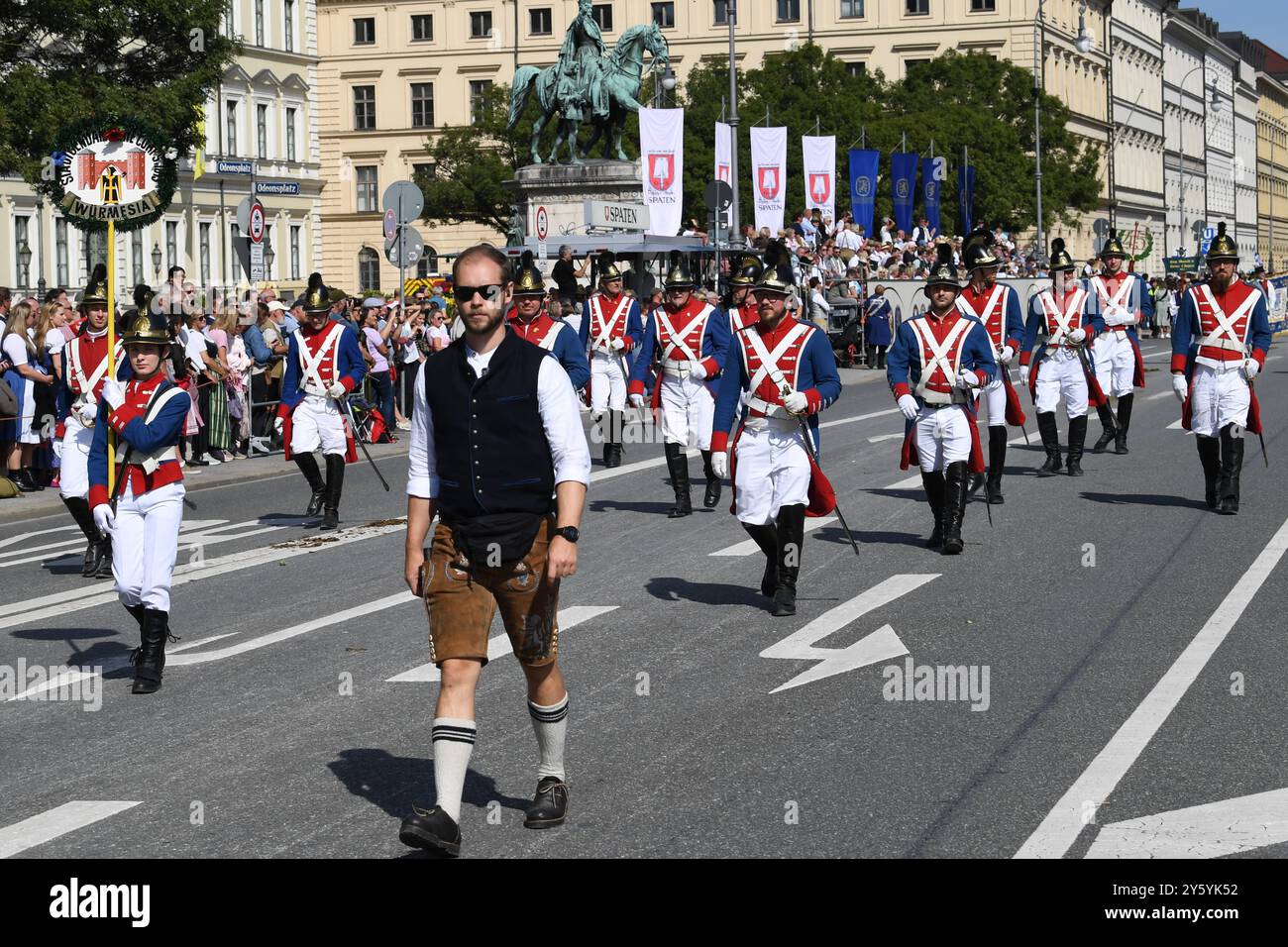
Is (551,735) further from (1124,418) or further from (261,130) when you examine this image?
(261,130)

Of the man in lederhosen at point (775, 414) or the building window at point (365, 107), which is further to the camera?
the building window at point (365, 107)

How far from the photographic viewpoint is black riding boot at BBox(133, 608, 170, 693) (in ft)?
32.0

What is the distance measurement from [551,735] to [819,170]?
41328mm

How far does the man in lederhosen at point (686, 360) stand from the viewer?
57.2 ft

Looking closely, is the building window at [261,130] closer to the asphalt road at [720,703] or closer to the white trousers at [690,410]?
the white trousers at [690,410]

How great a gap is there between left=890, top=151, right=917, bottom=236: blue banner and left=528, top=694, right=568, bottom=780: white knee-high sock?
47.5 meters

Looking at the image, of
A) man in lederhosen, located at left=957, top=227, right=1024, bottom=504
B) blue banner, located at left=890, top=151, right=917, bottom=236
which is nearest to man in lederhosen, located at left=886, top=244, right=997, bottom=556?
man in lederhosen, located at left=957, top=227, right=1024, bottom=504

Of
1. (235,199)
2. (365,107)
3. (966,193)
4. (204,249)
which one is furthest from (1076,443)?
(365,107)

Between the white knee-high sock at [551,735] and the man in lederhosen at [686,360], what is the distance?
33.8 feet

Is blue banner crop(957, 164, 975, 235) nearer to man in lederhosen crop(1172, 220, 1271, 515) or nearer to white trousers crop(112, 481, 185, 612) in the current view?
man in lederhosen crop(1172, 220, 1271, 515)

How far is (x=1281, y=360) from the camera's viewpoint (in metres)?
43.5

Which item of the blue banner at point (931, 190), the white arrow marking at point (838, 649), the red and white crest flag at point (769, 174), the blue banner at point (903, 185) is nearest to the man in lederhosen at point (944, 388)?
the white arrow marking at point (838, 649)

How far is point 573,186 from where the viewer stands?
4575 cm

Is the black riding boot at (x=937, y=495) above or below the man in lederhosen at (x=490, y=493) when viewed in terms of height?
below
